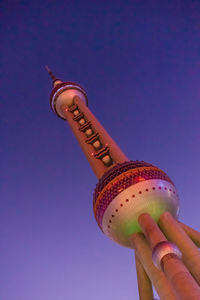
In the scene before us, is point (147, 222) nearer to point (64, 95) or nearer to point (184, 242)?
point (184, 242)

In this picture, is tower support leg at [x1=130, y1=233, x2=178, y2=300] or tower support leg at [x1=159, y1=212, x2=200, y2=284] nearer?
tower support leg at [x1=130, y1=233, x2=178, y2=300]

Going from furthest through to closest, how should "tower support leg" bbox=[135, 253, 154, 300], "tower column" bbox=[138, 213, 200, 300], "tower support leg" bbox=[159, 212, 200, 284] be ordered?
"tower support leg" bbox=[135, 253, 154, 300], "tower support leg" bbox=[159, 212, 200, 284], "tower column" bbox=[138, 213, 200, 300]

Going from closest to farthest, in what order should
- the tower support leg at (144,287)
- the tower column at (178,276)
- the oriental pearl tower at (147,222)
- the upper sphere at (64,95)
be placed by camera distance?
1. the tower column at (178,276)
2. the oriental pearl tower at (147,222)
3. the tower support leg at (144,287)
4. the upper sphere at (64,95)

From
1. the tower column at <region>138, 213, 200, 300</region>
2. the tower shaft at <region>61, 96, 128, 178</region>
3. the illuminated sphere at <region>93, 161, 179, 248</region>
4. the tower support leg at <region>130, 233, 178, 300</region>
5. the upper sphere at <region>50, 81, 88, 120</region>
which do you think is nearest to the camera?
the tower column at <region>138, 213, 200, 300</region>

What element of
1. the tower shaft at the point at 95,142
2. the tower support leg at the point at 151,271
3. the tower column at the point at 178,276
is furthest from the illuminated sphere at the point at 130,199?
the tower column at the point at 178,276

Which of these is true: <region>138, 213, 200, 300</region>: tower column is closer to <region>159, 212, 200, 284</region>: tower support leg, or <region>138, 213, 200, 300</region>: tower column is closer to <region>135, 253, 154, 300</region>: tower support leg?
<region>159, 212, 200, 284</region>: tower support leg

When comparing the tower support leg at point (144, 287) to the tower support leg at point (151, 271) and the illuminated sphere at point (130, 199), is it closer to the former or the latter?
the illuminated sphere at point (130, 199)

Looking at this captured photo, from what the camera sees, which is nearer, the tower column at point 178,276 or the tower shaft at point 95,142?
the tower column at point 178,276

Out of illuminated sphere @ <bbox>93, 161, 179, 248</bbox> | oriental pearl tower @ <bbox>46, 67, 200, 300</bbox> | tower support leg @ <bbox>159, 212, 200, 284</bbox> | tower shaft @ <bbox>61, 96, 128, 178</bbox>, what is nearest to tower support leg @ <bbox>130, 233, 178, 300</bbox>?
oriental pearl tower @ <bbox>46, 67, 200, 300</bbox>
